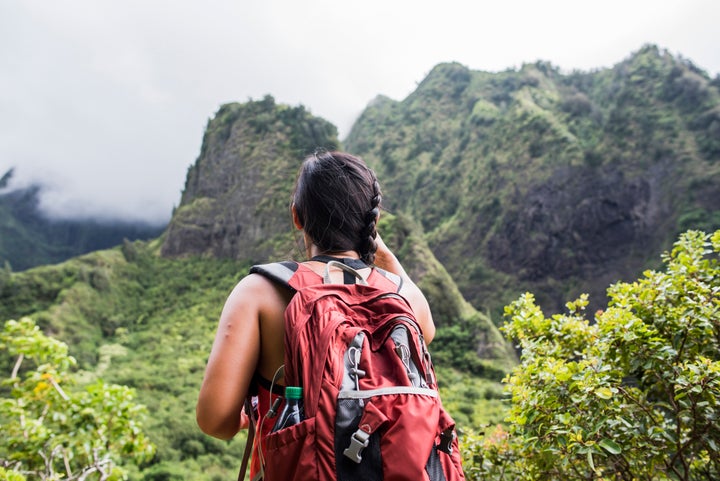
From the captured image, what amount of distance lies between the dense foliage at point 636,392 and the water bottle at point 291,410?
1.30 m

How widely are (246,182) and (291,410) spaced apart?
3339cm

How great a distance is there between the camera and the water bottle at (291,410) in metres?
0.92

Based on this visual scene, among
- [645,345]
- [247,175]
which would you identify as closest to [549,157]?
[247,175]

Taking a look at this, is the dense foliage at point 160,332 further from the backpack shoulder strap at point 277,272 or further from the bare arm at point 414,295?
the backpack shoulder strap at point 277,272

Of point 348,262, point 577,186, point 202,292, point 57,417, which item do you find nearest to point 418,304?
point 348,262

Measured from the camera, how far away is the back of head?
1266 mm

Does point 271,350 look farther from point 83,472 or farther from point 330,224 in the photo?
point 83,472

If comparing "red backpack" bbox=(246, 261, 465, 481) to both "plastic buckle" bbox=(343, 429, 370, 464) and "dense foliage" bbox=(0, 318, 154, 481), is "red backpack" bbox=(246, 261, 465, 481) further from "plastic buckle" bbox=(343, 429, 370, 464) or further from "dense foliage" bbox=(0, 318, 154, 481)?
"dense foliage" bbox=(0, 318, 154, 481)

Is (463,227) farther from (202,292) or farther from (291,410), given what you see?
(291,410)

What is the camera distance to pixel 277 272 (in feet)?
3.63

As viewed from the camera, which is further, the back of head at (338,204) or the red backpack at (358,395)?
the back of head at (338,204)

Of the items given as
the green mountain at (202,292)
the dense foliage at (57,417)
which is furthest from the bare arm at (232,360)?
the green mountain at (202,292)

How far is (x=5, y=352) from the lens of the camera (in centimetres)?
2342

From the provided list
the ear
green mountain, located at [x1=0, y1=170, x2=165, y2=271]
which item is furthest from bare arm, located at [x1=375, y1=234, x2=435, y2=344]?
green mountain, located at [x1=0, y1=170, x2=165, y2=271]
